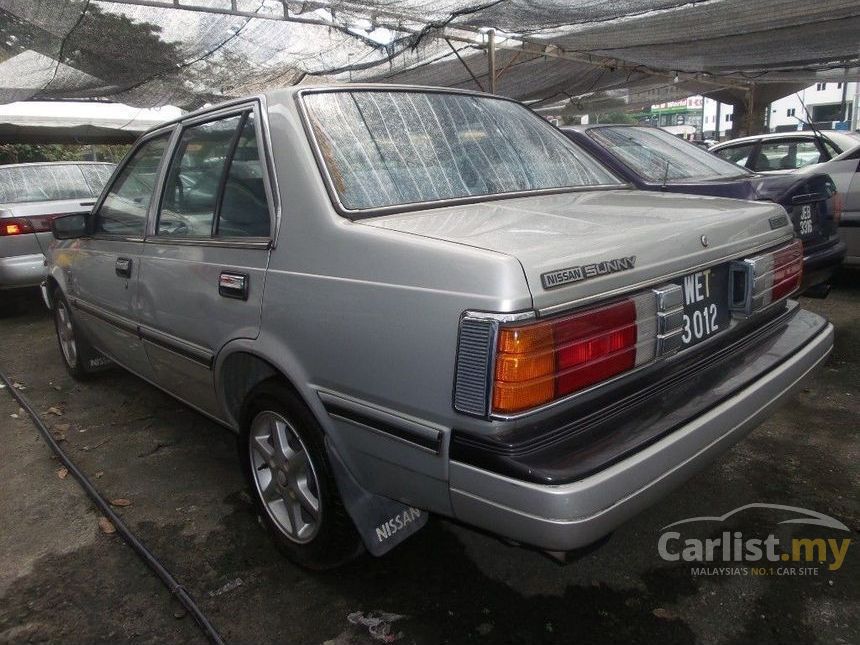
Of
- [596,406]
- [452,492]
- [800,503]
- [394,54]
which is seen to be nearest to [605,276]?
[596,406]

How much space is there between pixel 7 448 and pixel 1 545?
1.15 metres

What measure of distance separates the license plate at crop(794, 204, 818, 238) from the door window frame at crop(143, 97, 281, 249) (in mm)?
3410

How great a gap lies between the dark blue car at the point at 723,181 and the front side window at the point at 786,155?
116 inches

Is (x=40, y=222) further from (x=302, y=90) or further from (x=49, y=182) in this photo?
(x=302, y=90)

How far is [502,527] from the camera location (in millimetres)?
1564

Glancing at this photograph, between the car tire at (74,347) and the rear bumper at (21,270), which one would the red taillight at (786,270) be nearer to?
the car tire at (74,347)

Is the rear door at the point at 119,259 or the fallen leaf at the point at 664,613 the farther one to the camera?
the rear door at the point at 119,259

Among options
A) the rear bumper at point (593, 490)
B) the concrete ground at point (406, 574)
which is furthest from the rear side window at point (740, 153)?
the rear bumper at point (593, 490)

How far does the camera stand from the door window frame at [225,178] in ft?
7.07

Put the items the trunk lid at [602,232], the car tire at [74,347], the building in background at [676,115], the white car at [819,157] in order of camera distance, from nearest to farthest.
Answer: the trunk lid at [602,232]
the car tire at [74,347]
the white car at [819,157]
the building in background at [676,115]

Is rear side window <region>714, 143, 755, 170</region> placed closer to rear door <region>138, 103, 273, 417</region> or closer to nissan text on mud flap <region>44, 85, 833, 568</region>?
nissan text on mud flap <region>44, 85, 833, 568</region>

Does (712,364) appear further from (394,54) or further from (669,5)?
(394,54)

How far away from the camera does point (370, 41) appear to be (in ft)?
30.1

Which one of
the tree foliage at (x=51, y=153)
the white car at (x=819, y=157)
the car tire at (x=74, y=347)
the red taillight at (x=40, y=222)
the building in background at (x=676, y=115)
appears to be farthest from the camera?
the building in background at (x=676, y=115)
